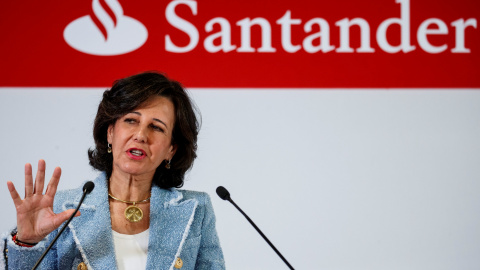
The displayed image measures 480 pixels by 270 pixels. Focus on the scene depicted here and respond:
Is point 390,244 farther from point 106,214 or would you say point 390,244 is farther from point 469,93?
point 106,214

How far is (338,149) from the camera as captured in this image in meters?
2.70

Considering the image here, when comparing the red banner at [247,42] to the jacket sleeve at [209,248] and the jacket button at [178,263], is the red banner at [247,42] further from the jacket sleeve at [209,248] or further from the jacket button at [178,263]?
the jacket button at [178,263]

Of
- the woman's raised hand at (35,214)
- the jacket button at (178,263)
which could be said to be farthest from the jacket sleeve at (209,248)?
the woman's raised hand at (35,214)

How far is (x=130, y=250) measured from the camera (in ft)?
5.41

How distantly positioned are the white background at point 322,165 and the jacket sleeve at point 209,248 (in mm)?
740

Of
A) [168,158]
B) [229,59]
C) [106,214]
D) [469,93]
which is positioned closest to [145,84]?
[168,158]

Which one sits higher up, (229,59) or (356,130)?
(229,59)

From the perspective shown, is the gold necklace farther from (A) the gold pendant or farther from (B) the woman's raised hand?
(B) the woman's raised hand

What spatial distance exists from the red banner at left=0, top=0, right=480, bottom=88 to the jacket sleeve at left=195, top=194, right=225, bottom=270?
37.4 inches

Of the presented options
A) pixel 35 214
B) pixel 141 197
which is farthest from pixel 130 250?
pixel 35 214

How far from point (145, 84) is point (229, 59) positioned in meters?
0.99

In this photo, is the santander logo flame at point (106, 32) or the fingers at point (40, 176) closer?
the fingers at point (40, 176)

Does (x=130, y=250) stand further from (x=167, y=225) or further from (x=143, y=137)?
(x=143, y=137)

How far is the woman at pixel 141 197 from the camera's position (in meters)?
A: 1.60
